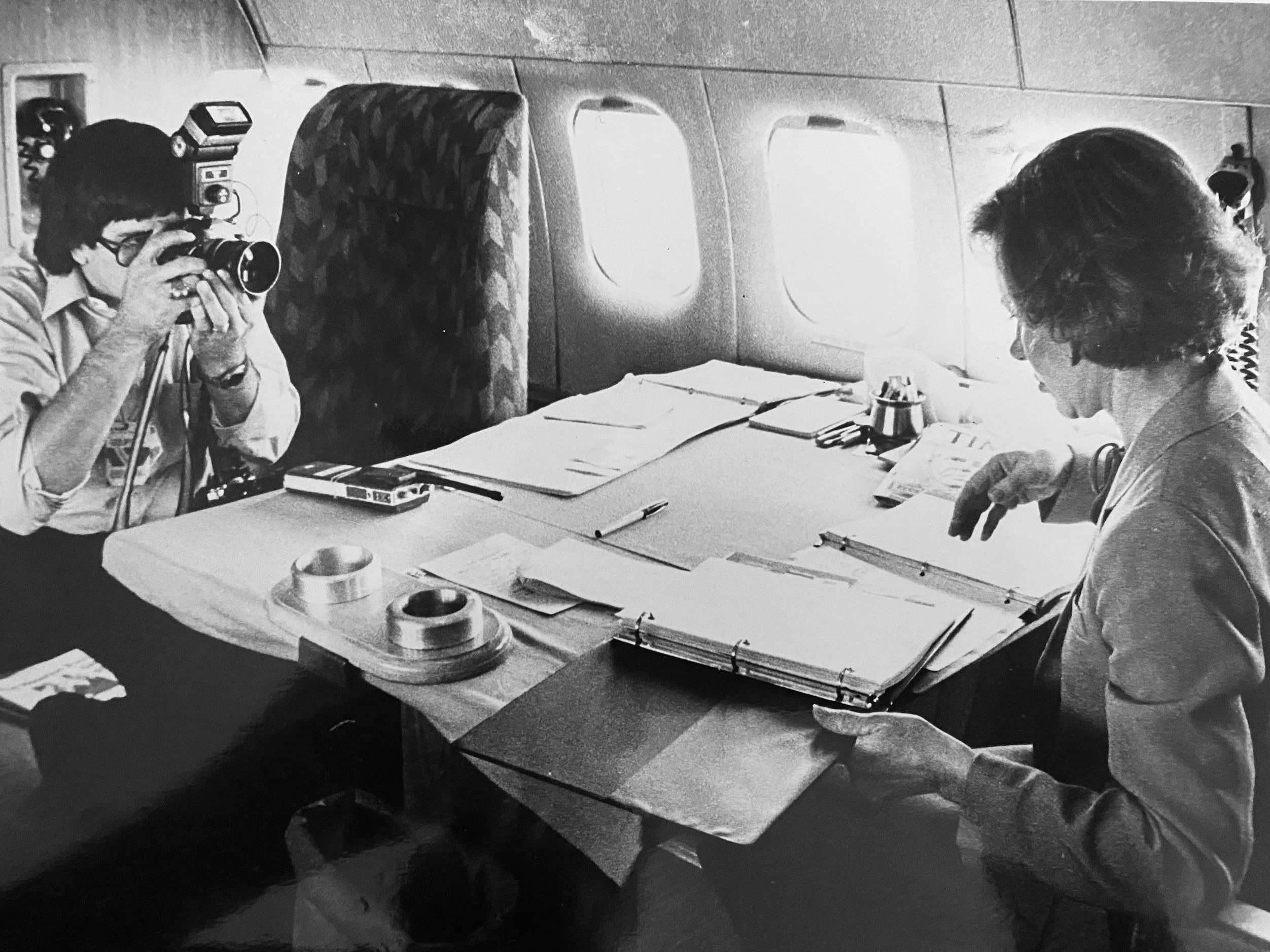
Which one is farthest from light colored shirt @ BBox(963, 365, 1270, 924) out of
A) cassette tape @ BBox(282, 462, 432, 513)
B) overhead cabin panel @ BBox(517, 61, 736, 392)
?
cassette tape @ BBox(282, 462, 432, 513)

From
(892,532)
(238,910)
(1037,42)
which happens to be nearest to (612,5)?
(1037,42)

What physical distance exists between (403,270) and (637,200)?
0.37 m

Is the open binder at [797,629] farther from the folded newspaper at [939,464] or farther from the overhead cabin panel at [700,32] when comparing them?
the overhead cabin panel at [700,32]

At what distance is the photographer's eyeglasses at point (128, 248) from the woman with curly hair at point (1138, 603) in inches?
37.1

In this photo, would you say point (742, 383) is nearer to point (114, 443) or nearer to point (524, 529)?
point (524, 529)

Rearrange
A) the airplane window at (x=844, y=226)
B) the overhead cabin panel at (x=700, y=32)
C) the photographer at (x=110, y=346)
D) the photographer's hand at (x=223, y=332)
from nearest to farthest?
the overhead cabin panel at (x=700, y=32) → the airplane window at (x=844, y=226) → the photographer at (x=110, y=346) → the photographer's hand at (x=223, y=332)

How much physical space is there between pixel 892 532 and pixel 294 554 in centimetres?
74

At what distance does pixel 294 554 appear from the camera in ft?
4.75

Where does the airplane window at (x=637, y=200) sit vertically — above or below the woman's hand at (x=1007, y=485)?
above

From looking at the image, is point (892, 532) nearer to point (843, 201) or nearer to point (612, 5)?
point (843, 201)

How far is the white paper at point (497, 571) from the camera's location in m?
1.37

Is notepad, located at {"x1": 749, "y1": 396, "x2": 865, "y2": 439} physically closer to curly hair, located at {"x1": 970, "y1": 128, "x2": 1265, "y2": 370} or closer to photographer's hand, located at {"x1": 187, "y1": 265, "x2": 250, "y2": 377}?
curly hair, located at {"x1": 970, "y1": 128, "x2": 1265, "y2": 370}

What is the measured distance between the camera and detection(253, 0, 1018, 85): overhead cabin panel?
43.1 inches

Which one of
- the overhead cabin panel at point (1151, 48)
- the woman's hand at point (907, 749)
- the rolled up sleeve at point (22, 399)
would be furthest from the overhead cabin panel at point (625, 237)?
the rolled up sleeve at point (22, 399)
